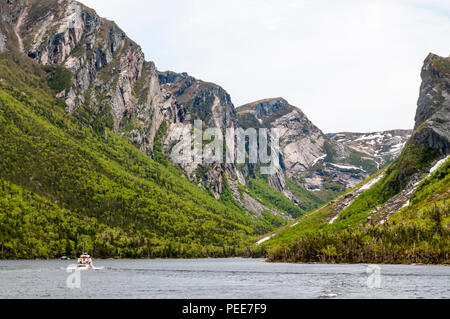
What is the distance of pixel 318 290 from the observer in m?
94.4

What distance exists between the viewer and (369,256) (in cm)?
19875

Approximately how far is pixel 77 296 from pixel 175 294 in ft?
58.3

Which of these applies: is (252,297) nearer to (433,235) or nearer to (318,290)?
(318,290)

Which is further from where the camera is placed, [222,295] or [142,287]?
[142,287]

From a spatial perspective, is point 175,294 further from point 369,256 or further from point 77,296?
point 369,256

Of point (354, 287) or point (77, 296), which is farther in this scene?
point (354, 287)

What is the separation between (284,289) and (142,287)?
31.3m
